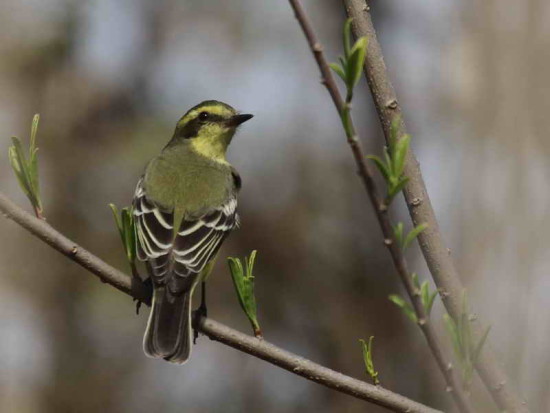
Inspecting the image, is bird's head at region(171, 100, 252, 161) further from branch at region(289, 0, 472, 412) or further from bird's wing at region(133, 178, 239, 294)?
branch at region(289, 0, 472, 412)

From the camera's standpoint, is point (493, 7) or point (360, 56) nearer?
point (360, 56)

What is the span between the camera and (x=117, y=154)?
40.9 ft

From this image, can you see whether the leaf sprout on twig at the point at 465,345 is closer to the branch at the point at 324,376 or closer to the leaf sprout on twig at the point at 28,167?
the branch at the point at 324,376

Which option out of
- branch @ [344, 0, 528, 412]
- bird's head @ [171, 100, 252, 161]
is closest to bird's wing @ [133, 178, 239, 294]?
bird's head @ [171, 100, 252, 161]

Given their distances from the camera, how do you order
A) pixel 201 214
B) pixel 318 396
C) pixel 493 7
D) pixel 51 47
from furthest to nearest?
pixel 51 47, pixel 318 396, pixel 201 214, pixel 493 7

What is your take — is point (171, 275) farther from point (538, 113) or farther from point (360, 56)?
point (360, 56)

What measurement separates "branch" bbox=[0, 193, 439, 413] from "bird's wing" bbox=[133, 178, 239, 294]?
2.55ft

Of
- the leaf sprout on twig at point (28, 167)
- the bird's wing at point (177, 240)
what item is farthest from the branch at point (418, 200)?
the bird's wing at point (177, 240)

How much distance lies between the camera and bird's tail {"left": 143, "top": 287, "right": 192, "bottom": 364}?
179 inches

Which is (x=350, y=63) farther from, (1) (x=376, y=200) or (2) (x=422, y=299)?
(2) (x=422, y=299)

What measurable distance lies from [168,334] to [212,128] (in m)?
2.52

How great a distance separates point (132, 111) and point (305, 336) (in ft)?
12.2

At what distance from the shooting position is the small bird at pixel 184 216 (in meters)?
4.66

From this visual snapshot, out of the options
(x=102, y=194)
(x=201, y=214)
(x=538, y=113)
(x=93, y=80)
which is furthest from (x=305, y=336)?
(x=538, y=113)
